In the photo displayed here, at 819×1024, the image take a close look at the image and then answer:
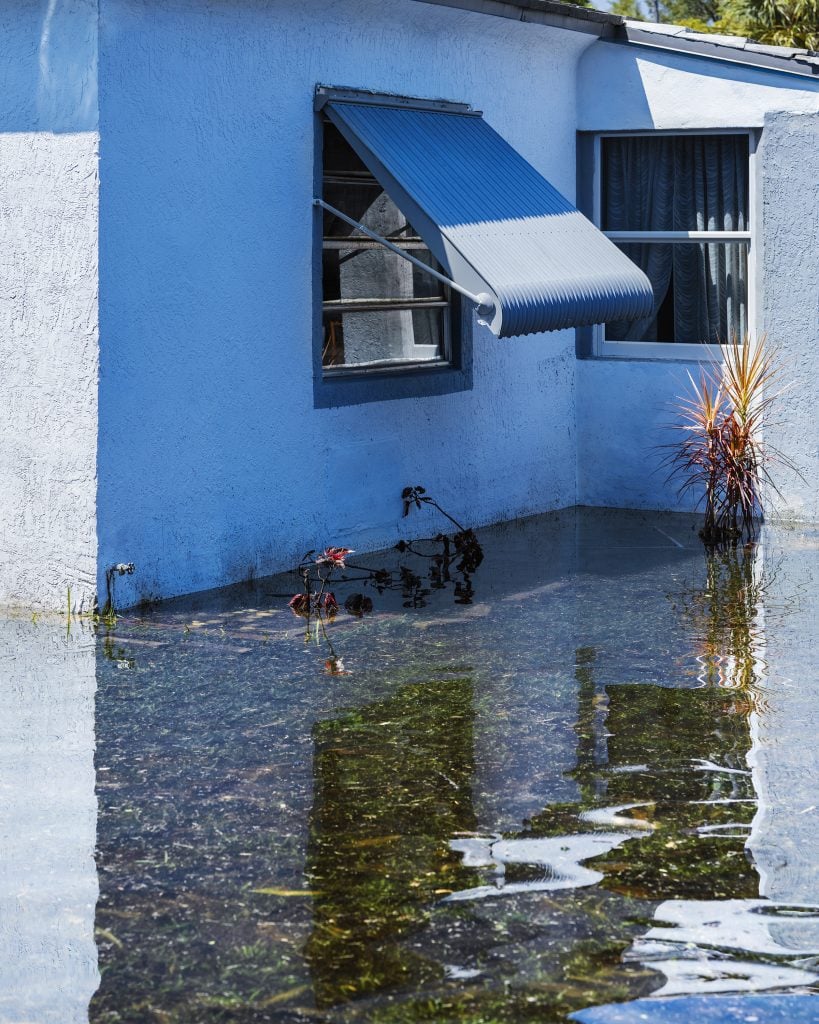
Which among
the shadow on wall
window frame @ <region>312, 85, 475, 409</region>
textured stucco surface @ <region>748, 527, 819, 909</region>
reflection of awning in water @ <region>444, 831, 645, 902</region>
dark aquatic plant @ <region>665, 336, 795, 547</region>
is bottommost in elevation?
reflection of awning in water @ <region>444, 831, 645, 902</region>

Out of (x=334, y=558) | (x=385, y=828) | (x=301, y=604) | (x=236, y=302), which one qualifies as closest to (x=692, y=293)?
(x=236, y=302)

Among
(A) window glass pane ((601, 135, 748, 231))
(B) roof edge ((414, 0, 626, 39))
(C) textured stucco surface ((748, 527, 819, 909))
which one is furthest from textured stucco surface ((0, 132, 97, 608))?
(A) window glass pane ((601, 135, 748, 231))

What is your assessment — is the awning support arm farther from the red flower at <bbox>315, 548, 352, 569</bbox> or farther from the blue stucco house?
the red flower at <bbox>315, 548, 352, 569</bbox>

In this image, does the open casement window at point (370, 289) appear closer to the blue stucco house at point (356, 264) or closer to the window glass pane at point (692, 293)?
the blue stucco house at point (356, 264)

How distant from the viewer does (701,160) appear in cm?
1225

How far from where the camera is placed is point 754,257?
11898 millimetres

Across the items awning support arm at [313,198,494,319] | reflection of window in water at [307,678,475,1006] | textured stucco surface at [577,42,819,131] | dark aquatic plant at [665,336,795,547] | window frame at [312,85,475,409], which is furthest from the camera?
textured stucco surface at [577,42,819,131]

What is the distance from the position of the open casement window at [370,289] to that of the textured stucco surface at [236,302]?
0.32 meters

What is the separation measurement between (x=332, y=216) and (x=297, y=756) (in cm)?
474

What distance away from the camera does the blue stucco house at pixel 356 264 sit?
8617mm

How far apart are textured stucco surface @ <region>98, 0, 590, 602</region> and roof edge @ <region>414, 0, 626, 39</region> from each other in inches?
6.5

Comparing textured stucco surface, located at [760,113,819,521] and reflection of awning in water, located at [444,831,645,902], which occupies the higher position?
textured stucco surface, located at [760,113,819,521]

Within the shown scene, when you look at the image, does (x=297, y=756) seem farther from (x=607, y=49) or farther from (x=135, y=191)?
(x=607, y=49)

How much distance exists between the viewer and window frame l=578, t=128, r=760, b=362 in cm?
1189
